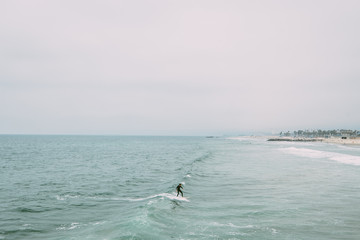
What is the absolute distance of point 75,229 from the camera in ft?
55.4

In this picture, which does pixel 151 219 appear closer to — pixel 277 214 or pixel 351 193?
pixel 277 214

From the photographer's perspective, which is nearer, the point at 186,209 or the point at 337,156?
the point at 186,209

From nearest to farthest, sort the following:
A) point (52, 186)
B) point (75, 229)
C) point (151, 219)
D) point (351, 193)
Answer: point (75, 229) < point (151, 219) < point (351, 193) < point (52, 186)

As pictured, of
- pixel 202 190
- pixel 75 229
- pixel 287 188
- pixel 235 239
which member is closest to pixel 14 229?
pixel 75 229

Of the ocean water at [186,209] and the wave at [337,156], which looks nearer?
the ocean water at [186,209]

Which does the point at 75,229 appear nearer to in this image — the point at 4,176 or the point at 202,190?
the point at 202,190

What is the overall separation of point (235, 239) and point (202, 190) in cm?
1378

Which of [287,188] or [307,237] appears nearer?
[307,237]

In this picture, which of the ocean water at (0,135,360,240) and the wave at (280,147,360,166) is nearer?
the ocean water at (0,135,360,240)

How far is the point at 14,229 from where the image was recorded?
17031 mm

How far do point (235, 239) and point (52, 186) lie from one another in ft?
78.7

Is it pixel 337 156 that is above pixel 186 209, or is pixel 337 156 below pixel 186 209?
above

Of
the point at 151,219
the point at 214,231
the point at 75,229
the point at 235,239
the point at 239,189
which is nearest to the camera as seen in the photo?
the point at 235,239

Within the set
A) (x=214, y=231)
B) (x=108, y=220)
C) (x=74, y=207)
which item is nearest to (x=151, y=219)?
(x=108, y=220)
